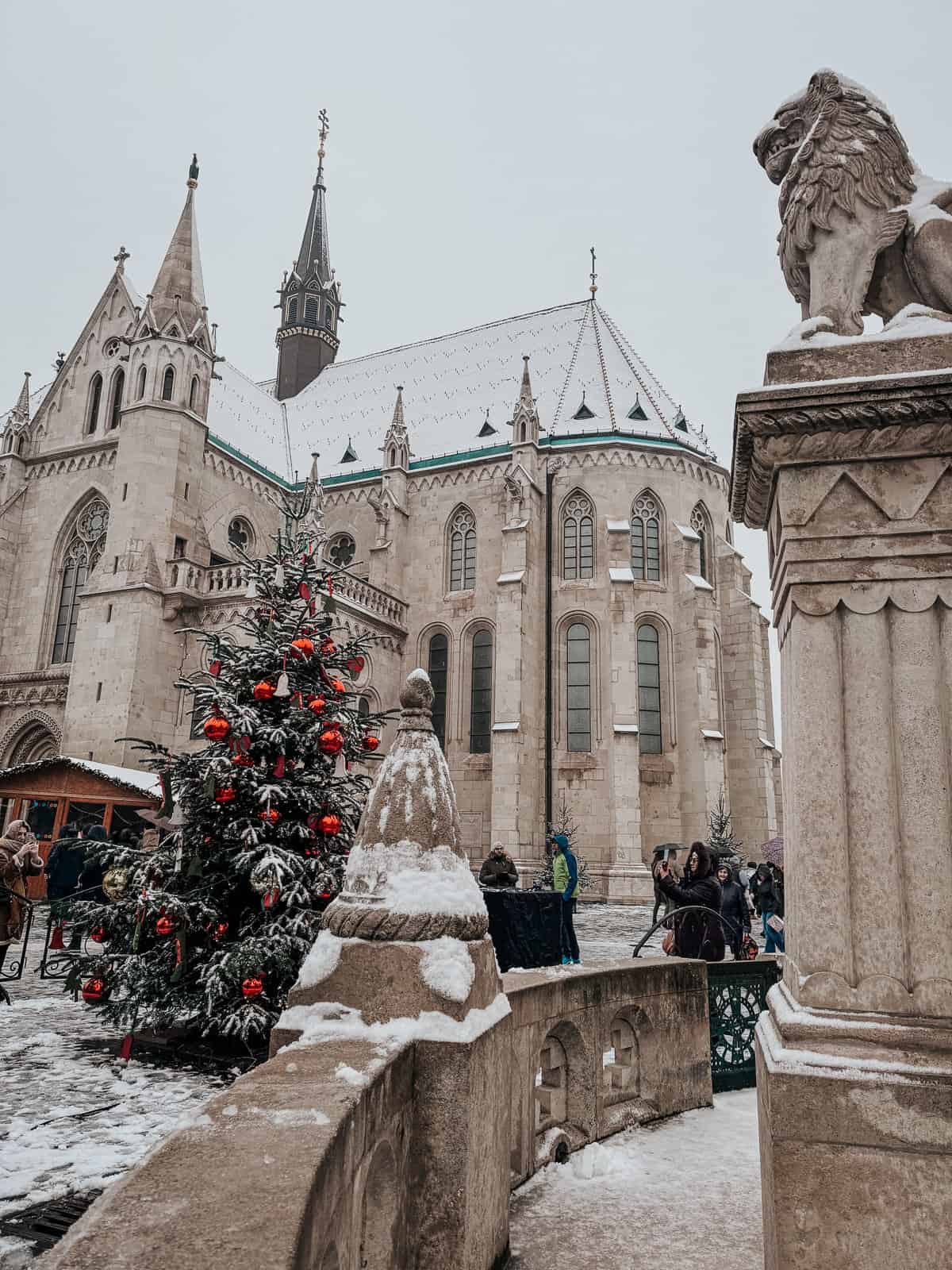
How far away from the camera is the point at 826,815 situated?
2410mm

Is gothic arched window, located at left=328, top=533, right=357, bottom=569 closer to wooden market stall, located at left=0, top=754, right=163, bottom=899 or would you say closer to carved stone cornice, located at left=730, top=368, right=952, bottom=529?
wooden market stall, located at left=0, top=754, right=163, bottom=899

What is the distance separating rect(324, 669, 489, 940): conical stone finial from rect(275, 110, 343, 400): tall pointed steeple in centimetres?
3709

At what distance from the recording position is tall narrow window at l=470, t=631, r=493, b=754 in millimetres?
25141

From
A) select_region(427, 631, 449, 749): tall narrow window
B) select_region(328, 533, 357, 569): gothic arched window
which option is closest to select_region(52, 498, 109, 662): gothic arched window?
select_region(328, 533, 357, 569): gothic arched window

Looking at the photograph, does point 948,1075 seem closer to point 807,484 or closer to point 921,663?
point 921,663

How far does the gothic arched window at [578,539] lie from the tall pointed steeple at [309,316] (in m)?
17.5

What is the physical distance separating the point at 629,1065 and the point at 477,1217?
6.90 feet

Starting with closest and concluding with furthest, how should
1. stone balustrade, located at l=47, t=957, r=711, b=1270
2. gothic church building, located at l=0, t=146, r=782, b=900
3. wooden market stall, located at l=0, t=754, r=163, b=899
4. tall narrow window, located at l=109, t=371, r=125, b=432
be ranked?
stone balustrade, located at l=47, t=957, r=711, b=1270
wooden market stall, located at l=0, t=754, r=163, b=899
gothic church building, located at l=0, t=146, r=782, b=900
tall narrow window, located at l=109, t=371, r=125, b=432

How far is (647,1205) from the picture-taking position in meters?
3.24

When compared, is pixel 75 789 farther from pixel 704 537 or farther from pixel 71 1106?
pixel 704 537

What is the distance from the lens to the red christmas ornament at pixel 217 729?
6.04 meters

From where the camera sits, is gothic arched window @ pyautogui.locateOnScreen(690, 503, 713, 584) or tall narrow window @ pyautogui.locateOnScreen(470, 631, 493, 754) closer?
tall narrow window @ pyautogui.locateOnScreen(470, 631, 493, 754)

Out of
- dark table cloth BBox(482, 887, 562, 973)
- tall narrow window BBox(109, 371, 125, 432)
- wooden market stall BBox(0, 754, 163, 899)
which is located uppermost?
tall narrow window BBox(109, 371, 125, 432)

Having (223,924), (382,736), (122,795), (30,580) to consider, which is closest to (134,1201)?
(223,924)
